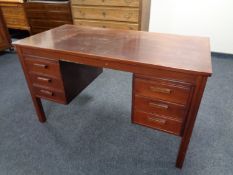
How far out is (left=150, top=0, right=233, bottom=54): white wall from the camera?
2.65m

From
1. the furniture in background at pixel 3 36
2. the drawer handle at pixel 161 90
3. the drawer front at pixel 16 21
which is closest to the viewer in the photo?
the drawer handle at pixel 161 90

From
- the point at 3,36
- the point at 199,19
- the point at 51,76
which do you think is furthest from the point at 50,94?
the point at 199,19

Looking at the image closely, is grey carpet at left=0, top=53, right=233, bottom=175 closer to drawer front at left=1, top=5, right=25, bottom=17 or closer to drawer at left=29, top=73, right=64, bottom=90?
drawer at left=29, top=73, right=64, bottom=90

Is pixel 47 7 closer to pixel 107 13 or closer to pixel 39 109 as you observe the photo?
pixel 107 13

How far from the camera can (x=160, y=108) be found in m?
1.13

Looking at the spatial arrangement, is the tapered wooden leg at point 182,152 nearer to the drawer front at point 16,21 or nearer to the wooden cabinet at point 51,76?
the wooden cabinet at point 51,76

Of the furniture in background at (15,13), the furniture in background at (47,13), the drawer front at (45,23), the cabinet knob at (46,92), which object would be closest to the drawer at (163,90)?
the cabinet knob at (46,92)

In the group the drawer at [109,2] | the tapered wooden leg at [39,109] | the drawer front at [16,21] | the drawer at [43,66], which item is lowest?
the tapered wooden leg at [39,109]

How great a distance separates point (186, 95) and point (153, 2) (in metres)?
2.29

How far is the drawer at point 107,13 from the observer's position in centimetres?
247

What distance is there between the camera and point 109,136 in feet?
5.10

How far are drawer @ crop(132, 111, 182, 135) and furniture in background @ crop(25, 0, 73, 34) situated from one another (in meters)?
2.45

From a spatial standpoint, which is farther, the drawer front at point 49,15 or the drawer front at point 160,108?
the drawer front at point 49,15

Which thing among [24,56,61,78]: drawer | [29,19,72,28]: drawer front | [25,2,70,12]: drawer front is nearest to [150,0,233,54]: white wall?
[25,2,70,12]: drawer front
